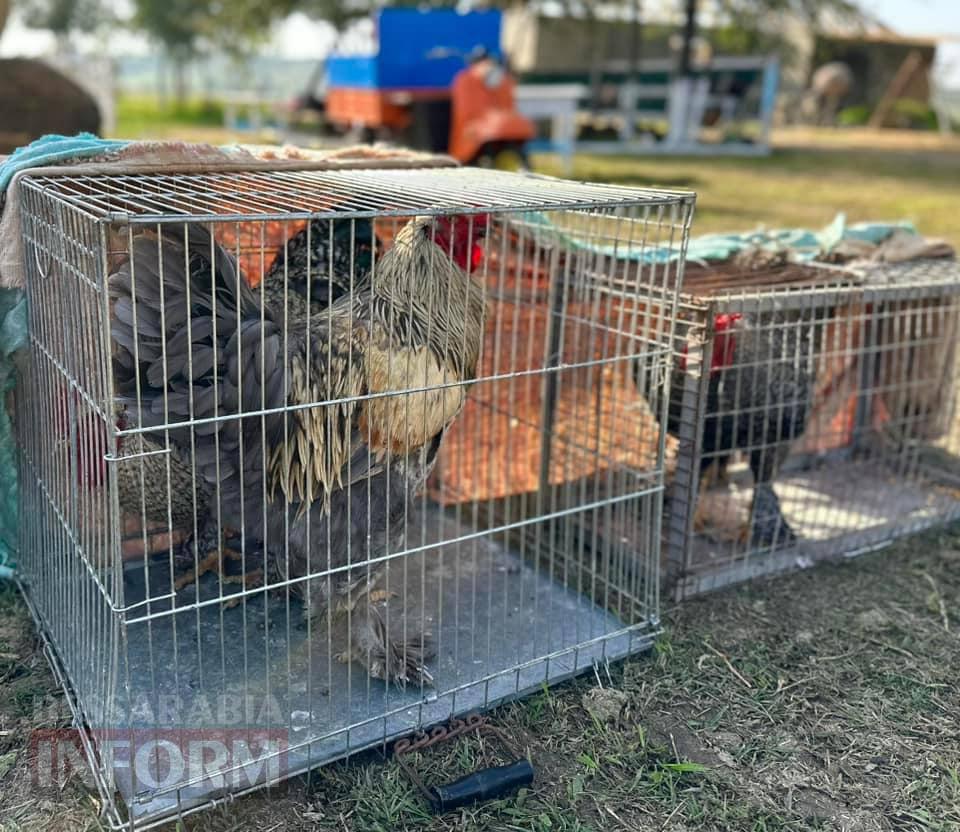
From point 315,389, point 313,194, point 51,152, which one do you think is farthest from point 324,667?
point 51,152

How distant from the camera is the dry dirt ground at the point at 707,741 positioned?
236 centimetres

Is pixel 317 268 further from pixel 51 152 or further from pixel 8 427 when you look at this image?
pixel 8 427

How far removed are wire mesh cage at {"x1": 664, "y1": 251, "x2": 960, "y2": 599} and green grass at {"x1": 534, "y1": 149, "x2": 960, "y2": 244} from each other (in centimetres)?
450

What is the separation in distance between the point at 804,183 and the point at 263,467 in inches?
515

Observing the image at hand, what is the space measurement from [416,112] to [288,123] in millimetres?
5049

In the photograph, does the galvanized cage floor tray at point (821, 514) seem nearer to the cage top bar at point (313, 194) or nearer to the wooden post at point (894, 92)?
the cage top bar at point (313, 194)

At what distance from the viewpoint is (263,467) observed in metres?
2.47

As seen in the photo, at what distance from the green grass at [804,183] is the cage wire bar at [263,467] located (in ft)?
20.7

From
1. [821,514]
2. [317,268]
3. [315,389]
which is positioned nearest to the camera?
[315,389]

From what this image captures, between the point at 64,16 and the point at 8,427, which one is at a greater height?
the point at 64,16

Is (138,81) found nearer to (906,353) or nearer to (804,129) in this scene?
(804,129)

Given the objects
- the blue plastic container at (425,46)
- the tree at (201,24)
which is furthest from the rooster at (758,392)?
the tree at (201,24)

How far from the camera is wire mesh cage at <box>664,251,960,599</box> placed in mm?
3393

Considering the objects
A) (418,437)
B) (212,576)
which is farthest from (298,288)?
(212,576)
